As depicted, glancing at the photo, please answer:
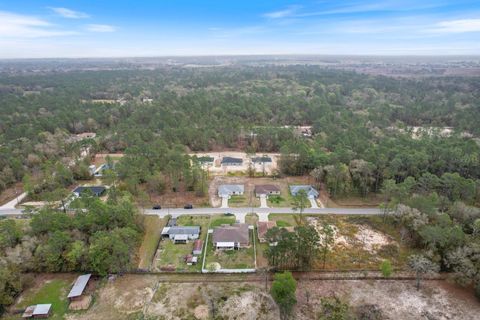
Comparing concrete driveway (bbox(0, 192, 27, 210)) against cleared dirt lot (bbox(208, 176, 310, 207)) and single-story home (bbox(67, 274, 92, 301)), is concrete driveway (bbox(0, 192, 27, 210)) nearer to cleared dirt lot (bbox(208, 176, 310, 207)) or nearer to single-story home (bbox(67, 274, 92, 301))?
single-story home (bbox(67, 274, 92, 301))

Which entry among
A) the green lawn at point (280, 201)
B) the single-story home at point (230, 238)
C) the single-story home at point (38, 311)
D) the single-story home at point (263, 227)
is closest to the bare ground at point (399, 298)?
the single-story home at point (263, 227)

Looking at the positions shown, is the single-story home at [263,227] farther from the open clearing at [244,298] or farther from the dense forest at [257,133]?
the dense forest at [257,133]

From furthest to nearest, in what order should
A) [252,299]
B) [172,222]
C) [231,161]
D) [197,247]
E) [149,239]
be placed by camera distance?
[231,161] → [172,222] → [149,239] → [197,247] → [252,299]

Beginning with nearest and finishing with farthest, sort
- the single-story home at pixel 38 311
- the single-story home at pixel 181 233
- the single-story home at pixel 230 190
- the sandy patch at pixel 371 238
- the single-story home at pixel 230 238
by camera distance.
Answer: the single-story home at pixel 38 311, the single-story home at pixel 230 238, the sandy patch at pixel 371 238, the single-story home at pixel 181 233, the single-story home at pixel 230 190

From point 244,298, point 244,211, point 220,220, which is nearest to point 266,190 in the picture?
point 244,211

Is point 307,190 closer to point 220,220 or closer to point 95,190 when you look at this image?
point 220,220
